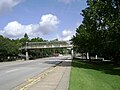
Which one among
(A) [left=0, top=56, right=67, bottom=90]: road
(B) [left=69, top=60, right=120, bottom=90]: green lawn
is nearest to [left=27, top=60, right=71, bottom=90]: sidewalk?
(B) [left=69, top=60, right=120, bottom=90]: green lawn

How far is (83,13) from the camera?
5203cm

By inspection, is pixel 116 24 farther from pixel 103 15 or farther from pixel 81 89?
pixel 81 89

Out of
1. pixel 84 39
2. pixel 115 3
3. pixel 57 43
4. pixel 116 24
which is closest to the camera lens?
pixel 116 24

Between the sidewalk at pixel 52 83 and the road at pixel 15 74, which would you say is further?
the road at pixel 15 74

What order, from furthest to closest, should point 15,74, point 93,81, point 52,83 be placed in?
point 15,74 < point 93,81 < point 52,83

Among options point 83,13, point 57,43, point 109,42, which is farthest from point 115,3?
point 57,43

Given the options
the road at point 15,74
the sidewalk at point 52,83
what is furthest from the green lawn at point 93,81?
the road at point 15,74

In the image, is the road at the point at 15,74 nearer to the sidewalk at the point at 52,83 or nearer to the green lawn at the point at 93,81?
the sidewalk at the point at 52,83

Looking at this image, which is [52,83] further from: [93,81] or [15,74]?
[15,74]

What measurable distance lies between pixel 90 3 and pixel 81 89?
31802 millimetres

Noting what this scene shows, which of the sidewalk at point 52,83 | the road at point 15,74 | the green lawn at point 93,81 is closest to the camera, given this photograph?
the sidewalk at point 52,83

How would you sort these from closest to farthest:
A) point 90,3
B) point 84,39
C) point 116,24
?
point 116,24, point 90,3, point 84,39

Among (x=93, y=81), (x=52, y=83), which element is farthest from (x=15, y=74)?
(x=52, y=83)

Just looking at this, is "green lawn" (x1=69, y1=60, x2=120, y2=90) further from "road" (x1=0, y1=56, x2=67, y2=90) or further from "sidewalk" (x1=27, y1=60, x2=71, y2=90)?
"road" (x1=0, y1=56, x2=67, y2=90)
